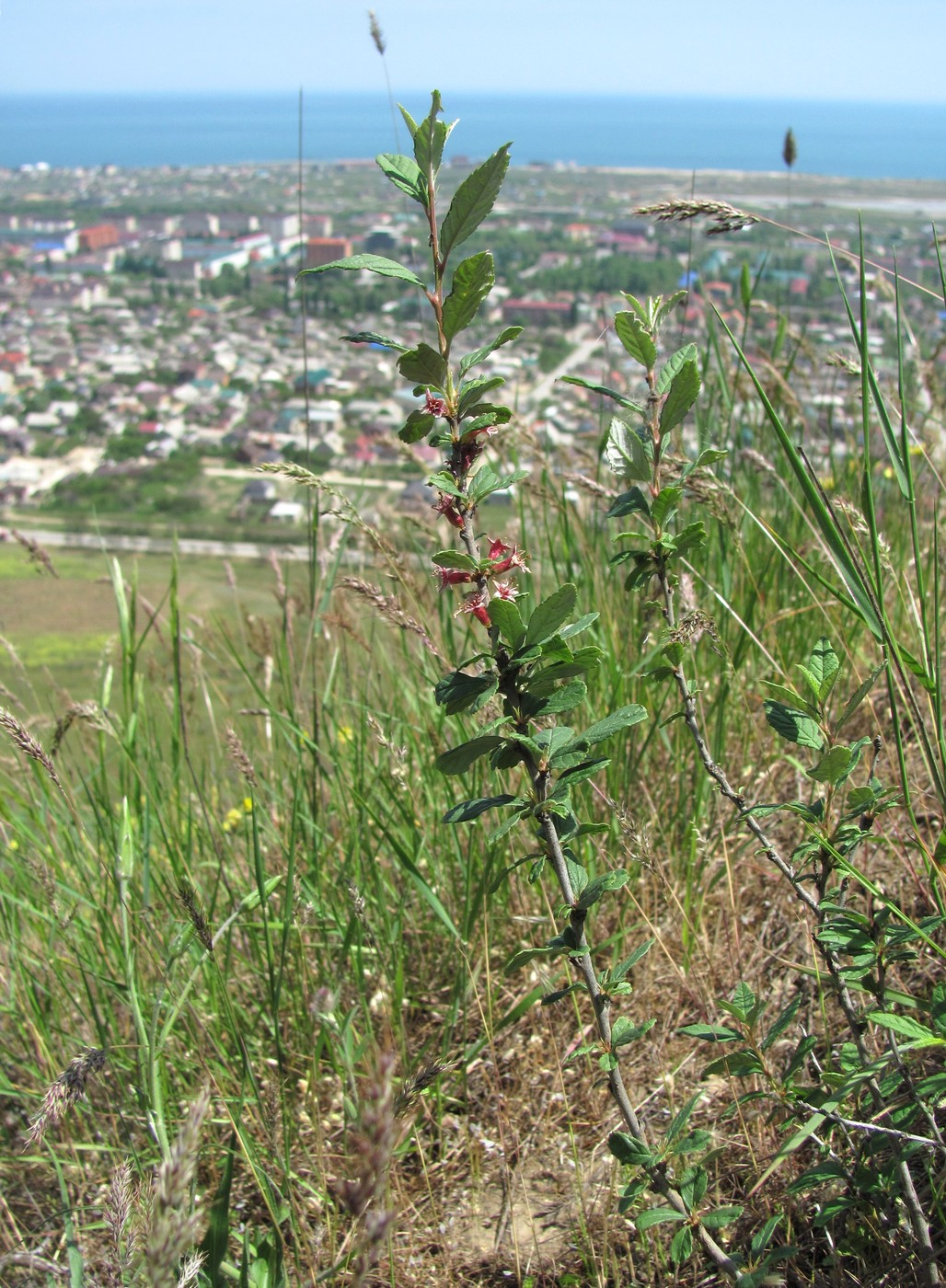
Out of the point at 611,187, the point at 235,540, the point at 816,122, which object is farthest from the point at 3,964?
the point at 816,122

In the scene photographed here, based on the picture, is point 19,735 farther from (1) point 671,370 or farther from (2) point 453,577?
(1) point 671,370

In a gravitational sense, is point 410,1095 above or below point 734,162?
below

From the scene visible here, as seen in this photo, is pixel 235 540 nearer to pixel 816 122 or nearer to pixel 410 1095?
pixel 410 1095

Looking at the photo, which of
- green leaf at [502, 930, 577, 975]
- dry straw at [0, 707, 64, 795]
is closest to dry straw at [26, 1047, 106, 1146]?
dry straw at [0, 707, 64, 795]

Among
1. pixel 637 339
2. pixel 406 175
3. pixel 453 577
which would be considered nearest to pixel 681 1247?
pixel 453 577

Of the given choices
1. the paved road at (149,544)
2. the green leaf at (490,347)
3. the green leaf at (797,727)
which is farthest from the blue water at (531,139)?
the green leaf at (797,727)

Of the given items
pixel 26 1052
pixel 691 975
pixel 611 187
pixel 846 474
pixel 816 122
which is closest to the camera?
pixel 691 975

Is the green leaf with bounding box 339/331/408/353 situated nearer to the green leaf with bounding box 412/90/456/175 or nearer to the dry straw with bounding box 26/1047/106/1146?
the green leaf with bounding box 412/90/456/175
